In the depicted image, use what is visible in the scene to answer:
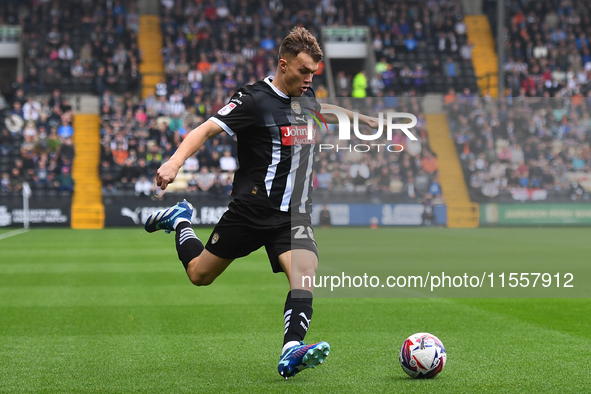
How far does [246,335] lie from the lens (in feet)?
23.3

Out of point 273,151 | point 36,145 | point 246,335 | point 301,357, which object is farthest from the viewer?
point 36,145

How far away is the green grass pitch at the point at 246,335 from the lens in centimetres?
512

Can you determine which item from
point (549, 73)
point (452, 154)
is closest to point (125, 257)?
point (452, 154)

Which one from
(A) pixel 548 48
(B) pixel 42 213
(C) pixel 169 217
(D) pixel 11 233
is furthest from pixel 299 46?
(A) pixel 548 48

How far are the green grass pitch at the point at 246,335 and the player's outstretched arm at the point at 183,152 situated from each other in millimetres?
1313

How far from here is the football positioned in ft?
17.1

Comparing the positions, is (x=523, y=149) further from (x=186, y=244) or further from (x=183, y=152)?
(x=183, y=152)

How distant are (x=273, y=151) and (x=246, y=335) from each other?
7.58 feet

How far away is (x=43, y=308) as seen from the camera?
8977mm

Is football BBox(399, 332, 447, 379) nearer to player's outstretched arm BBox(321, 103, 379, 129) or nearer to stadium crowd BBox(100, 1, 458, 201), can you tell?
player's outstretched arm BBox(321, 103, 379, 129)

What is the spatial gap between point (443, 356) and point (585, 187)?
65.2ft

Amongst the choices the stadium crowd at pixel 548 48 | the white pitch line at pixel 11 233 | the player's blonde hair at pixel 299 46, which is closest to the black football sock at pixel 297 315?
the player's blonde hair at pixel 299 46

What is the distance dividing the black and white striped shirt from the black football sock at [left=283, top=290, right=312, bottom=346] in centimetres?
59

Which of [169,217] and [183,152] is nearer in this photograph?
[183,152]
